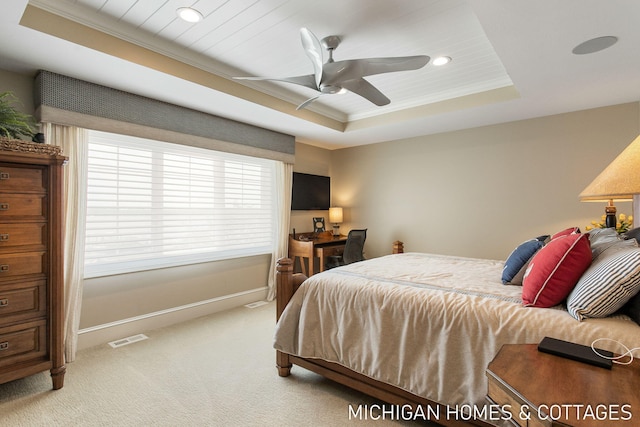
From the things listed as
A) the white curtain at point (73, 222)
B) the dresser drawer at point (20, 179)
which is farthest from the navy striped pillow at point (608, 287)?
the white curtain at point (73, 222)

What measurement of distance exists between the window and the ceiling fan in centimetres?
171

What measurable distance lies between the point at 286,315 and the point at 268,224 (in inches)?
97.4

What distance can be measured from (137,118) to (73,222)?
3.61 feet

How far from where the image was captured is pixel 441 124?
4.10m

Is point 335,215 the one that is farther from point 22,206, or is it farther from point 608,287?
point 608,287

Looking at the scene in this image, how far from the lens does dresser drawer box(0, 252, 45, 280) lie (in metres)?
2.05

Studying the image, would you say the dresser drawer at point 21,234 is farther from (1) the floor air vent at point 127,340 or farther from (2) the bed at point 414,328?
(2) the bed at point 414,328

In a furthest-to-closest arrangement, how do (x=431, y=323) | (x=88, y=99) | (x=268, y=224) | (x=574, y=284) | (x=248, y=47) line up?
(x=268, y=224) < (x=88, y=99) < (x=248, y=47) < (x=431, y=323) < (x=574, y=284)

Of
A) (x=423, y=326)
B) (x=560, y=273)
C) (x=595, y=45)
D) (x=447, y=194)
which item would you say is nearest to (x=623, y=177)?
(x=560, y=273)

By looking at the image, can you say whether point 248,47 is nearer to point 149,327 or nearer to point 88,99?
point 88,99

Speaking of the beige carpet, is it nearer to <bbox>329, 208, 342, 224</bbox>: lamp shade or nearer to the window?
the window

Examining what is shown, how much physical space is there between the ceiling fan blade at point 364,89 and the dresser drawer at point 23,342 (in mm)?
2693

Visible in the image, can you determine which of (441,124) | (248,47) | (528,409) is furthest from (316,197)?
(528,409)

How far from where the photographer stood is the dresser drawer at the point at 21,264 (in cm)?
205
